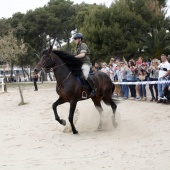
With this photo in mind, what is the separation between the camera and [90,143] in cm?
824

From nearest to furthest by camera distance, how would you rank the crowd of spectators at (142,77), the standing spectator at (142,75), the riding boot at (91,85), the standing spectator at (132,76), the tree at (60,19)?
the riding boot at (91,85)
the crowd of spectators at (142,77)
the standing spectator at (142,75)
the standing spectator at (132,76)
the tree at (60,19)

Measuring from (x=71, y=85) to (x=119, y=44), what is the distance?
28908 millimetres

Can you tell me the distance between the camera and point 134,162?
247 inches

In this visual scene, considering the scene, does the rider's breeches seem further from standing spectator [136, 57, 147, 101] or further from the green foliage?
the green foliage

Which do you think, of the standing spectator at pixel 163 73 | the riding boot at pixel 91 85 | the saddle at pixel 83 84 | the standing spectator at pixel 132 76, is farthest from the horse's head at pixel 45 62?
the standing spectator at pixel 132 76

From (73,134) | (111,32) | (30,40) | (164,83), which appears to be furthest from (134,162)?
(30,40)

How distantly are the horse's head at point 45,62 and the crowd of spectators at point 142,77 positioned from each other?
5.07 m

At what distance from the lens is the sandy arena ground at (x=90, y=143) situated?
640cm

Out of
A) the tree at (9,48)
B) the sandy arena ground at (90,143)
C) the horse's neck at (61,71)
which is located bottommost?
the sandy arena ground at (90,143)

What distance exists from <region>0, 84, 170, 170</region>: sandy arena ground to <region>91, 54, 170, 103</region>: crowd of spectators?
1838 millimetres

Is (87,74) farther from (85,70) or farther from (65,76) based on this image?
(65,76)

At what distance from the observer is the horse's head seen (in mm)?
9539

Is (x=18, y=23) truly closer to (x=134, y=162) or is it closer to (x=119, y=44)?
(x=119, y=44)

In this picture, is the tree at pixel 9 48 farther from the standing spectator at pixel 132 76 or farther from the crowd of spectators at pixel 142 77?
the standing spectator at pixel 132 76
